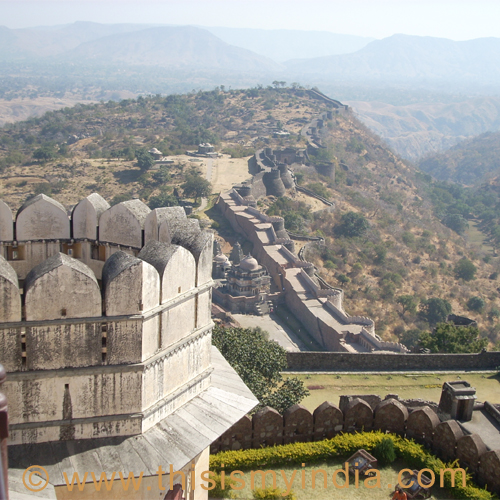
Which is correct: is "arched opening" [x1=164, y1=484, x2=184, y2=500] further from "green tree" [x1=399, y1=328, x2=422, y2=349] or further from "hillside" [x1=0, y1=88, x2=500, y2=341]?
"hillside" [x1=0, y1=88, x2=500, y2=341]

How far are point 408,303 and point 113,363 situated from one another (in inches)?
1210

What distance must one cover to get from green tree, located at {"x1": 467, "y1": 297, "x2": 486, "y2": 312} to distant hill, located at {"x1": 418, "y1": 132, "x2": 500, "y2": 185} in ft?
231

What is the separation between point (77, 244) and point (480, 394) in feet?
36.6

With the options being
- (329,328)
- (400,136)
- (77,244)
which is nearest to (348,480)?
(77,244)

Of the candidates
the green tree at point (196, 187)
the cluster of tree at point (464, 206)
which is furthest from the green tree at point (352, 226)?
the cluster of tree at point (464, 206)

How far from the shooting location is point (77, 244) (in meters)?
9.61

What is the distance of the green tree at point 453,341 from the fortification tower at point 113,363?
41.8 ft

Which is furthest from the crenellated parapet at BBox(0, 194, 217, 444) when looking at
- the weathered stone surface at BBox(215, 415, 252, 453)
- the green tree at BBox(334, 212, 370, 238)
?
the green tree at BBox(334, 212, 370, 238)

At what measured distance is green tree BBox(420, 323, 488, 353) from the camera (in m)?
19.8

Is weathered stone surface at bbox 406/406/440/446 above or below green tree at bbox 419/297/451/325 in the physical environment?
above

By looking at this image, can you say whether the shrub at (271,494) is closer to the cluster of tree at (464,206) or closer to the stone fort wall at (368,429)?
the stone fort wall at (368,429)

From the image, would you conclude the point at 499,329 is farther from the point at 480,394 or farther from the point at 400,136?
the point at 400,136

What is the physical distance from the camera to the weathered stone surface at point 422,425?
11844 millimetres

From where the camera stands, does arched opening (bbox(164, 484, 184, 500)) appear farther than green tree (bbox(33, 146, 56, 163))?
No
